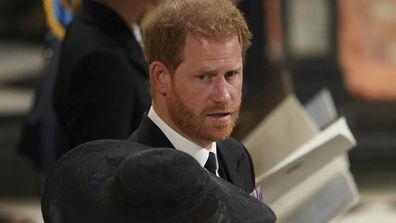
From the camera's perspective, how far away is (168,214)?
169cm

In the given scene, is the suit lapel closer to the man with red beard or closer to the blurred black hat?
the man with red beard

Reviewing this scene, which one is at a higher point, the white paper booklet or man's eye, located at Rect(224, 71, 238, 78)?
man's eye, located at Rect(224, 71, 238, 78)

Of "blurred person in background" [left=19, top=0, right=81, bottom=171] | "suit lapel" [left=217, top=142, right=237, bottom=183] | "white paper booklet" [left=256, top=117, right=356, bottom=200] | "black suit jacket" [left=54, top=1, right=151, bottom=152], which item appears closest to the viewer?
"suit lapel" [left=217, top=142, right=237, bottom=183]

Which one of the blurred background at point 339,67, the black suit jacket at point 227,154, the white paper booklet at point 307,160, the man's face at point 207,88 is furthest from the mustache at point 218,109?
the blurred background at point 339,67

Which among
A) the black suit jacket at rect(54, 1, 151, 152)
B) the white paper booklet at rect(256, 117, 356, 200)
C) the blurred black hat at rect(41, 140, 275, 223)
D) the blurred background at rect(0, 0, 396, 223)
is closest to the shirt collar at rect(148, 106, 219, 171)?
the blurred black hat at rect(41, 140, 275, 223)

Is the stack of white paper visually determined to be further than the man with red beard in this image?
Yes

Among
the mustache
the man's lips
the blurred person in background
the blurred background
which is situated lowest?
the blurred background

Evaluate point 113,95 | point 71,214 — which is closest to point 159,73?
point 71,214

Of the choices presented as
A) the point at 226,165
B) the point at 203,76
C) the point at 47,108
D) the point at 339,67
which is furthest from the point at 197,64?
the point at 339,67

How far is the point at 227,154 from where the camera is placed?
2.20 m

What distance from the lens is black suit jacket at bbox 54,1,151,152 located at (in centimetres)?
296

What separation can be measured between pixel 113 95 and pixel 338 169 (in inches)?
23.6

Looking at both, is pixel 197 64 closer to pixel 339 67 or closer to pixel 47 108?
pixel 47 108

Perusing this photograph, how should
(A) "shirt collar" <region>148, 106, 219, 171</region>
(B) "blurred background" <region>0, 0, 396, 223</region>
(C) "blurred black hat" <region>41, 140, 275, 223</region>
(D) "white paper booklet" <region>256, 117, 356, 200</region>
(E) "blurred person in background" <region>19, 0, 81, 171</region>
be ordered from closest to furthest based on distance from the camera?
(C) "blurred black hat" <region>41, 140, 275, 223</region> → (A) "shirt collar" <region>148, 106, 219, 171</region> → (D) "white paper booklet" <region>256, 117, 356, 200</region> → (E) "blurred person in background" <region>19, 0, 81, 171</region> → (B) "blurred background" <region>0, 0, 396, 223</region>
